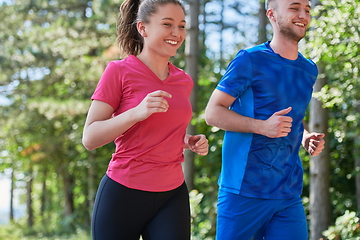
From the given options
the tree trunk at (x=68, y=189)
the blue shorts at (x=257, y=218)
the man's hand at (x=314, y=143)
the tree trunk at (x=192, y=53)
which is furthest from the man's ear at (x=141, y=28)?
the tree trunk at (x=68, y=189)

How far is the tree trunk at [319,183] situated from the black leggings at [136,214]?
4.23m

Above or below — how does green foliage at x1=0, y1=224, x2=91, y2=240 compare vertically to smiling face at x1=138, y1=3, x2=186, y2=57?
below

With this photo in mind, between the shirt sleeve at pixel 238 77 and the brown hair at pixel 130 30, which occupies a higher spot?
the brown hair at pixel 130 30

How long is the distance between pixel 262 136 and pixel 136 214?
0.76m

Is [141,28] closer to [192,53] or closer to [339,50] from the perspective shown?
[339,50]

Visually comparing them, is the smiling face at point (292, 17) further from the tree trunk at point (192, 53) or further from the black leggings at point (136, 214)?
the tree trunk at point (192, 53)

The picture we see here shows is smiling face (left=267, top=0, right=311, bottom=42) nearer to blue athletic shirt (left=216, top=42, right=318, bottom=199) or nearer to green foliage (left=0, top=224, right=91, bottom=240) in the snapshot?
blue athletic shirt (left=216, top=42, right=318, bottom=199)

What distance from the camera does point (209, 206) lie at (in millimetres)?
8156

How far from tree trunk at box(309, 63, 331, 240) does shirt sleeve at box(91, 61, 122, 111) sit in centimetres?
439

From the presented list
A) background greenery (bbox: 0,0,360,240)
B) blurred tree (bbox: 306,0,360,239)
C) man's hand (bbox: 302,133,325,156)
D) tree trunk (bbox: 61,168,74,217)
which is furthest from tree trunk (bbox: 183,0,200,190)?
tree trunk (bbox: 61,168,74,217)

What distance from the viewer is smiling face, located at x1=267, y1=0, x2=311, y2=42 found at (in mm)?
2350

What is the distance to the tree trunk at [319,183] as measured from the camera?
5.95 metres

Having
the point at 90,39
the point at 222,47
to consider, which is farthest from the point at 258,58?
the point at 222,47

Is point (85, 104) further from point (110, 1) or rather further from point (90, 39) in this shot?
point (110, 1)
